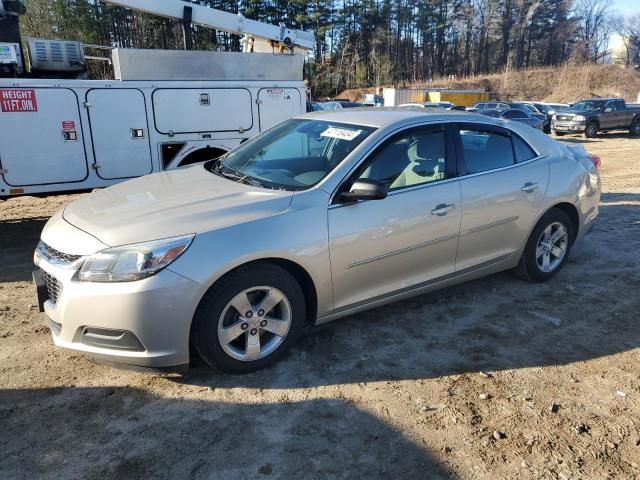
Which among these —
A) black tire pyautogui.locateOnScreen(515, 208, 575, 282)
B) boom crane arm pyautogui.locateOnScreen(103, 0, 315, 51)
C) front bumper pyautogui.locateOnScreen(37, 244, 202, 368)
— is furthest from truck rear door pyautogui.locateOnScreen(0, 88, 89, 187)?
black tire pyautogui.locateOnScreen(515, 208, 575, 282)

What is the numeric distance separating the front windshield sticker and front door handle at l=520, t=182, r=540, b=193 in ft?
5.35

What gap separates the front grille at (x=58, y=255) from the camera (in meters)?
3.03

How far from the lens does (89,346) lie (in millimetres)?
3004

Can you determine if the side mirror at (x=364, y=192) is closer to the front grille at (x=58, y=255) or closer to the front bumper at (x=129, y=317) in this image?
the front bumper at (x=129, y=317)

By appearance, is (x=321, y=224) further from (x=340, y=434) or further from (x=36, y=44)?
(x=36, y=44)

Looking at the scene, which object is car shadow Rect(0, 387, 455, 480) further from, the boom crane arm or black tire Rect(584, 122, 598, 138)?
black tire Rect(584, 122, 598, 138)

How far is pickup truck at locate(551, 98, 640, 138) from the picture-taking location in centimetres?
2222

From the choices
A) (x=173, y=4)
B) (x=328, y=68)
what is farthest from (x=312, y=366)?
(x=328, y=68)

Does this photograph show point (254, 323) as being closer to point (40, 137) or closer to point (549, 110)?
point (40, 137)

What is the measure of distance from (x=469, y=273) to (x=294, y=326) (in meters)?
1.71

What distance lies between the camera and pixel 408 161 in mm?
3855

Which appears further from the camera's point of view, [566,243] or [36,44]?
[36,44]

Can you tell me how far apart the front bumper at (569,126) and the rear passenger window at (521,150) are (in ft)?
66.5

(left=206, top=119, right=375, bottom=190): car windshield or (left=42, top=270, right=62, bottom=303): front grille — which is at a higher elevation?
(left=206, top=119, right=375, bottom=190): car windshield
